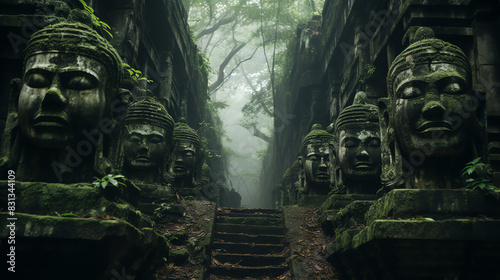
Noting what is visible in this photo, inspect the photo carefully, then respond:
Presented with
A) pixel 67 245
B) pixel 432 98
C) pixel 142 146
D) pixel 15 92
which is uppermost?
pixel 142 146

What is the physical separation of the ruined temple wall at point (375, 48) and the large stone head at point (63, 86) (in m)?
3.97

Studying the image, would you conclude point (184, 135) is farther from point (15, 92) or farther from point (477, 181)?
point (477, 181)

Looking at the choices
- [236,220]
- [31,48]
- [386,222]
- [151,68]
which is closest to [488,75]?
[386,222]

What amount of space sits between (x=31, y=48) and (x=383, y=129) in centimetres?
411

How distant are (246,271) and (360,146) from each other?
2993 mm

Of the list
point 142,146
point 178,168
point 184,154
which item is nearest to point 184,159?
point 184,154

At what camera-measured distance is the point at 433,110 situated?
3559mm

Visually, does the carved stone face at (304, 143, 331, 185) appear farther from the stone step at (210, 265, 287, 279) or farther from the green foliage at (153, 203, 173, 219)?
the green foliage at (153, 203, 173, 219)

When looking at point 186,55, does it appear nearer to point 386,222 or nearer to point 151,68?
point 151,68

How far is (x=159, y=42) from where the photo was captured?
39.3 feet

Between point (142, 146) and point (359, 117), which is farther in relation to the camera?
point (142, 146)

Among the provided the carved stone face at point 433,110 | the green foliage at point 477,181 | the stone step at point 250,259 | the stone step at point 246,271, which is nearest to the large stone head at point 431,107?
the carved stone face at point 433,110

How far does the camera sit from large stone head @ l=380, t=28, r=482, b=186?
3.57 meters

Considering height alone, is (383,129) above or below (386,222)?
above
